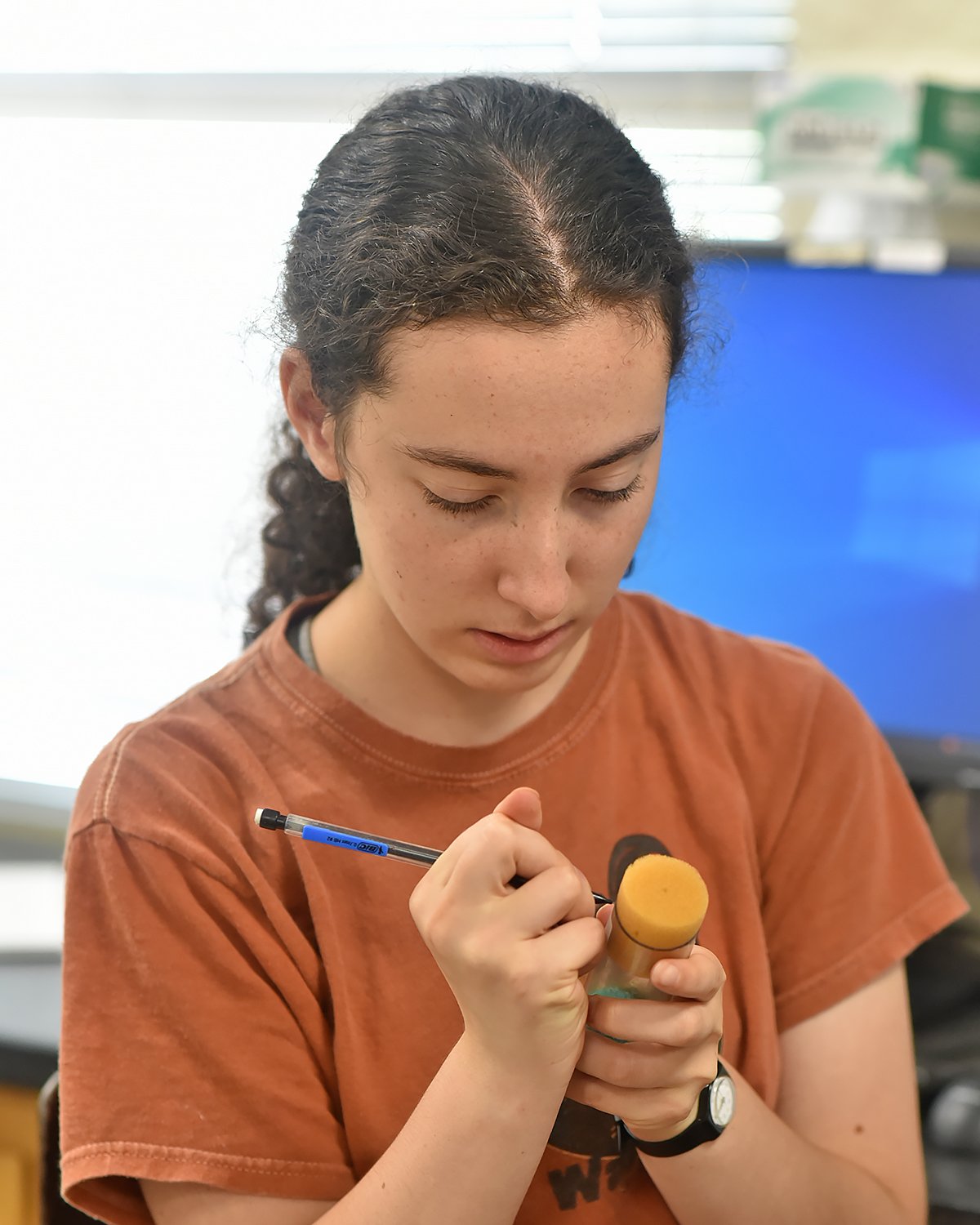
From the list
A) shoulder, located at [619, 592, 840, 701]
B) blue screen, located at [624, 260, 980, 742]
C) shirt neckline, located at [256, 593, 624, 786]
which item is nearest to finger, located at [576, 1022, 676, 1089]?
shirt neckline, located at [256, 593, 624, 786]

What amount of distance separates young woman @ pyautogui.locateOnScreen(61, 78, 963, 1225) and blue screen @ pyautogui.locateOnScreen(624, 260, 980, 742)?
314 mm

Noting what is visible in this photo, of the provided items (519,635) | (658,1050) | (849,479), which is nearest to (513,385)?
(519,635)

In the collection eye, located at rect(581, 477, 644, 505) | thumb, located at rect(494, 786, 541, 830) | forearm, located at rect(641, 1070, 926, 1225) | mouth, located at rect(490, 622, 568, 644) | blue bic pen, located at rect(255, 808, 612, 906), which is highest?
eye, located at rect(581, 477, 644, 505)

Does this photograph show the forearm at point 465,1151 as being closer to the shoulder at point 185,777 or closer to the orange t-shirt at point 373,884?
the orange t-shirt at point 373,884

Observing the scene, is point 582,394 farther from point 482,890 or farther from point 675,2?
point 675,2

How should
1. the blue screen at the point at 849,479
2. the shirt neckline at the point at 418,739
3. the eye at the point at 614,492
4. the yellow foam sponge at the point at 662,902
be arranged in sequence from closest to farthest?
the yellow foam sponge at the point at 662,902
the eye at the point at 614,492
the shirt neckline at the point at 418,739
the blue screen at the point at 849,479

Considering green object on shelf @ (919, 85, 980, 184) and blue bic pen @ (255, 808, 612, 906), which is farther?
green object on shelf @ (919, 85, 980, 184)

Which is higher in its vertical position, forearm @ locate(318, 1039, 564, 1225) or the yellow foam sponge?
the yellow foam sponge

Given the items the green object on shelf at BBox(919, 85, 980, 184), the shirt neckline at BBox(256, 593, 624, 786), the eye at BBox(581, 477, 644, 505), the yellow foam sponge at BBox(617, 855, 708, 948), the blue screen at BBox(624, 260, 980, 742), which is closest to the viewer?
the yellow foam sponge at BBox(617, 855, 708, 948)

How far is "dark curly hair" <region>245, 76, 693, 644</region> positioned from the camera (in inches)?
26.2

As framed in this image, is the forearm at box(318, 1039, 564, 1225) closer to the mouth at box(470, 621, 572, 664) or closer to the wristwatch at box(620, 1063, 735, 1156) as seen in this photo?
the wristwatch at box(620, 1063, 735, 1156)

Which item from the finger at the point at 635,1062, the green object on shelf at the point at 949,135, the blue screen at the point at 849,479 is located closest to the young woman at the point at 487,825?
the finger at the point at 635,1062

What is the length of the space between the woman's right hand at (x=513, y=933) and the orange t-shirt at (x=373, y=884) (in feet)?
0.52

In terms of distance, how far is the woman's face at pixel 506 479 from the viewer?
649 millimetres
